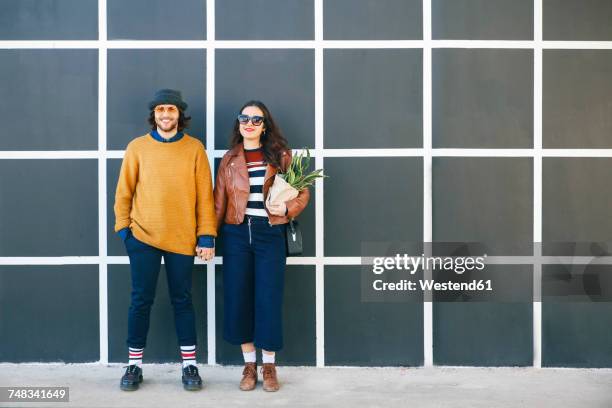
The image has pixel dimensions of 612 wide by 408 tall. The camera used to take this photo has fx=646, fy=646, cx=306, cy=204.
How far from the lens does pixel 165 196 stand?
422 cm

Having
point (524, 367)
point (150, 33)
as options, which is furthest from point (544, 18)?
point (150, 33)

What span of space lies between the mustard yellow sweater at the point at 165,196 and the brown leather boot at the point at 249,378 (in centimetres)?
90

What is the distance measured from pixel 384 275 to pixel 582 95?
80.1 inches

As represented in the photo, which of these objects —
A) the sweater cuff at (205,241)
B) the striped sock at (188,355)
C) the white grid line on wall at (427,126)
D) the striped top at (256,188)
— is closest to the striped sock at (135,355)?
the striped sock at (188,355)

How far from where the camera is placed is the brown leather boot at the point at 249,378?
173 inches

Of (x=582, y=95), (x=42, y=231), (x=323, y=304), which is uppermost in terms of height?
(x=582, y=95)

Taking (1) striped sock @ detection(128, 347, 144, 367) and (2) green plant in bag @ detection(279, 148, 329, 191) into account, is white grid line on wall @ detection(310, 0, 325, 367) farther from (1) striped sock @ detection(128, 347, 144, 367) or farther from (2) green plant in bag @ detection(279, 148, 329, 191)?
(1) striped sock @ detection(128, 347, 144, 367)

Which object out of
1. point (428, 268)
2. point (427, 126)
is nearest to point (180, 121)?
point (427, 126)

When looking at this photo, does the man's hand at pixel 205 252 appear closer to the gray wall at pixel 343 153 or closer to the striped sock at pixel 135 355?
the gray wall at pixel 343 153

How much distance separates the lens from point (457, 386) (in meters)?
4.52

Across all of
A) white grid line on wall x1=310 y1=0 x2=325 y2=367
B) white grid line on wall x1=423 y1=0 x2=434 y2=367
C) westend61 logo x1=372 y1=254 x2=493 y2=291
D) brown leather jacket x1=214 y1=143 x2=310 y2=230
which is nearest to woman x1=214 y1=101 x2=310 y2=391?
brown leather jacket x1=214 y1=143 x2=310 y2=230

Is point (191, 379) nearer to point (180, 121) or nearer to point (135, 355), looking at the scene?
point (135, 355)

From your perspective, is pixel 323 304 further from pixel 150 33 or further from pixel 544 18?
pixel 544 18

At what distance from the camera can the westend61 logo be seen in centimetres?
493
